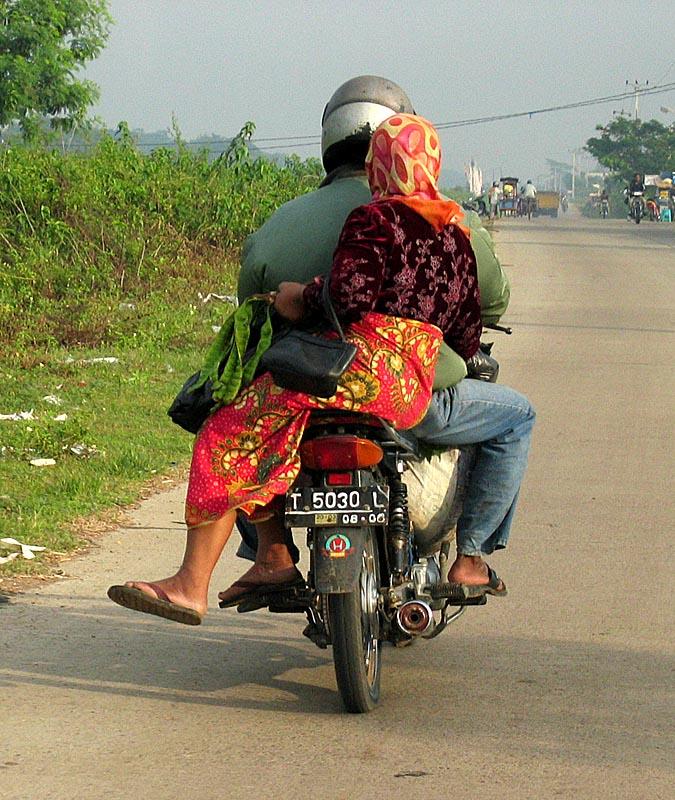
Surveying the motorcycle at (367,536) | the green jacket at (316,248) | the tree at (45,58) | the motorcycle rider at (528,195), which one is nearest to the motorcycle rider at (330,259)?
the green jacket at (316,248)

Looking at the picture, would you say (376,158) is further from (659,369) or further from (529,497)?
(659,369)

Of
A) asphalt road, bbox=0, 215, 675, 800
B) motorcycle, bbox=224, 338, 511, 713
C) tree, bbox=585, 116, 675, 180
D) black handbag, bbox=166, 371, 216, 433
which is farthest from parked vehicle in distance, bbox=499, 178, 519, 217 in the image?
black handbag, bbox=166, 371, 216, 433

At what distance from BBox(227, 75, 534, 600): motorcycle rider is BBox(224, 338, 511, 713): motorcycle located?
0.37 ft

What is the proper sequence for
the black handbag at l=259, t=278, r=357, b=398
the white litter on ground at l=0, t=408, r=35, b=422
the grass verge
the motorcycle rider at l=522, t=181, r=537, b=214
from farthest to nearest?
the motorcycle rider at l=522, t=181, r=537, b=214 < the white litter on ground at l=0, t=408, r=35, b=422 < the grass verge < the black handbag at l=259, t=278, r=357, b=398

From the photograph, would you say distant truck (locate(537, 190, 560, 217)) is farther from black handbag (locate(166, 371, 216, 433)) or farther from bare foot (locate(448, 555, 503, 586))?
black handbag (locate(166, 371, 216, 433))

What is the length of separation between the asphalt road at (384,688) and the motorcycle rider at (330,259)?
396 mm

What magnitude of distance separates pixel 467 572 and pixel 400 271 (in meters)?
1.07

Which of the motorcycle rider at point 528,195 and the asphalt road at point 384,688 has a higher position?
the asphalt road at point 384,688

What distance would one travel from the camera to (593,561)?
6.15 metres

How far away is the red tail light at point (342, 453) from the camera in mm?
3941

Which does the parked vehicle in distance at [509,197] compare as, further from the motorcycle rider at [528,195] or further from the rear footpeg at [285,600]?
the rear footpeg at [285,600]

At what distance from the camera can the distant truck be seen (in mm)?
93875

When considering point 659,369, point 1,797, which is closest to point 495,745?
point 1,797

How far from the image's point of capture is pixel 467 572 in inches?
179
